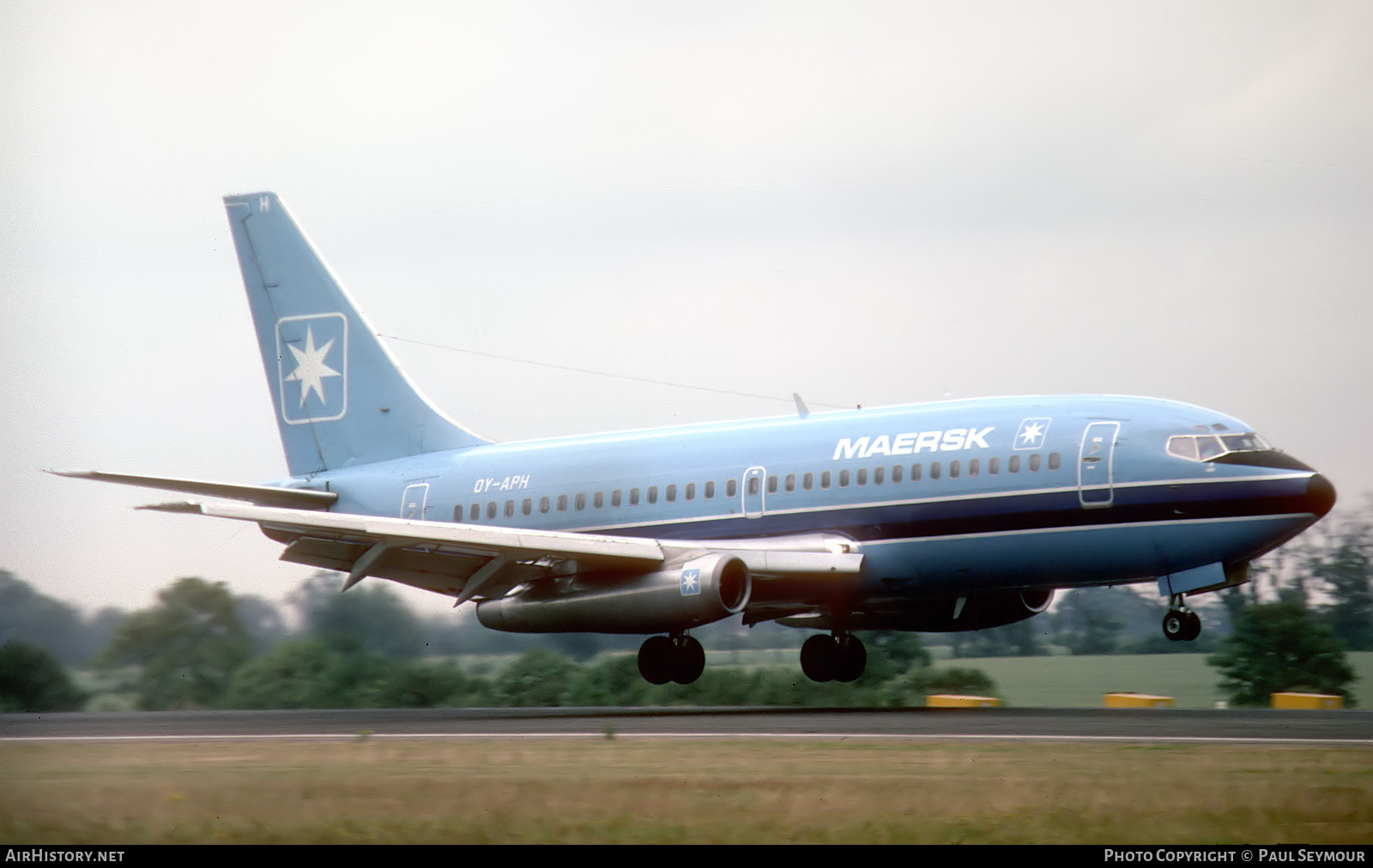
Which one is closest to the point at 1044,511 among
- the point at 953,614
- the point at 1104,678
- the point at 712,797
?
the point at 953,614

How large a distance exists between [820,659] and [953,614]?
3.28 metres

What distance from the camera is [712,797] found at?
40.8ft

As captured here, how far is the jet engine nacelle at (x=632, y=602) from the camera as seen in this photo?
23984mm

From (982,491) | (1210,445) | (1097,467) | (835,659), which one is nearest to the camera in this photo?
(1210,445)

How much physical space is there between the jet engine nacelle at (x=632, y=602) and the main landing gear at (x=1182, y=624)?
610 centimetres

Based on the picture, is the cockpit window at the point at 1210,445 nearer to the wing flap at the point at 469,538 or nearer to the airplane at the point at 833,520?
the airplane at the point at 833,520

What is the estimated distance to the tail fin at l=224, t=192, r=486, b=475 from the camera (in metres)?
33.1

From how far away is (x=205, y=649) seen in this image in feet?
85.2

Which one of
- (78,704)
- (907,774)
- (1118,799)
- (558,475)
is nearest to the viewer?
(1118,799)

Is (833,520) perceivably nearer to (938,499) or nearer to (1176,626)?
(938,499)

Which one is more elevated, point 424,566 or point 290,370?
point 290,370

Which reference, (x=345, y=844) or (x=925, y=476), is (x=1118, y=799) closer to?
(x=345, y=844)
